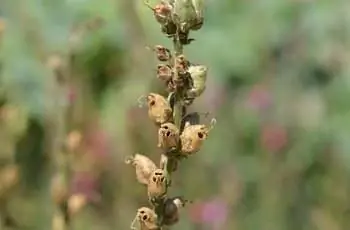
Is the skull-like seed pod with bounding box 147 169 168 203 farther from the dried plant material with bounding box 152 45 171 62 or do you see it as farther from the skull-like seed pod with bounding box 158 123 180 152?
the dried plant material with bounding box 152 45 171 62

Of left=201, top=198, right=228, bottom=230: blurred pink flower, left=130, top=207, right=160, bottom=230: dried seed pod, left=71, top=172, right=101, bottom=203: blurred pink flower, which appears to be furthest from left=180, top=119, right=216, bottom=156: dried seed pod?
left=201, top=198, right=228, bottom=230: blurred pink flower

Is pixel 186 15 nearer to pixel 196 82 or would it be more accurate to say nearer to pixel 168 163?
pixel 196 82

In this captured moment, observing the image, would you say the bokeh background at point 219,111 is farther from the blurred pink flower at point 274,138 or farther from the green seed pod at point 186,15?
the green seed pod at point 186,15

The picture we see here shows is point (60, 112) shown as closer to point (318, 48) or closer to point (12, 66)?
point (12, 66)

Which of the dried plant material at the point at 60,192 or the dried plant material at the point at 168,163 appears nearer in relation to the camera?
the dried plant material at the point at 168,163

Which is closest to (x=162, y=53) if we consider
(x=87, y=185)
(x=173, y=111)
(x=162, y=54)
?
(x=162, y=54)

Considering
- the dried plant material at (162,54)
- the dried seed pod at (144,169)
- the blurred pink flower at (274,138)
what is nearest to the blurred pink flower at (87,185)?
the blurred pink flower at (274,138)

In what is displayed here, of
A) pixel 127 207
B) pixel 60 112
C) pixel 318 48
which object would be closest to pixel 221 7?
pixel 318 48
